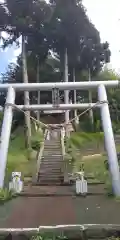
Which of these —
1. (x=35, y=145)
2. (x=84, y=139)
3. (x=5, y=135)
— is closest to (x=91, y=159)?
(x=35, y=145)

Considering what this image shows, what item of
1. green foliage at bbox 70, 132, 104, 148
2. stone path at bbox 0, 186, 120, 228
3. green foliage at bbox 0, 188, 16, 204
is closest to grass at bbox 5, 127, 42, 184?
green foliage at bbox 70, 132, 104, 148

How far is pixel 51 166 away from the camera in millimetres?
18797

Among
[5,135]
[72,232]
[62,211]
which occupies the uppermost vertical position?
[5,135]

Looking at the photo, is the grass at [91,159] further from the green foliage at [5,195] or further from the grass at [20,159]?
the green foliage at [5,195]

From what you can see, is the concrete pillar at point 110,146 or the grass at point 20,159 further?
the grass at point 20,159

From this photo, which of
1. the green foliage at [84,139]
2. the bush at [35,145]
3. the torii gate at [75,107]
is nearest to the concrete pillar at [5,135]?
the torii gate at [75,107]

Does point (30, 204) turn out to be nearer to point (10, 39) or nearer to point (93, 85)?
point (93, 85)

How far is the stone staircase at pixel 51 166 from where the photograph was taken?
1769 centimetres

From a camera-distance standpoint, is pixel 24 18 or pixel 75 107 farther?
pixel 24 18

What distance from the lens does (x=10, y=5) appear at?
2691 cm

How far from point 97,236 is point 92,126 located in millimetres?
30674

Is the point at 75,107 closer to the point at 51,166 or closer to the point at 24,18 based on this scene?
the point at 51,166

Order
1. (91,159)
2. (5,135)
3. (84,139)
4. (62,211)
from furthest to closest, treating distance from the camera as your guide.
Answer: (84,139) → (91,159) → (5,135) → (62,211)

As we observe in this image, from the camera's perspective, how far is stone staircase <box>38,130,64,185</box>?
58.0 ft
